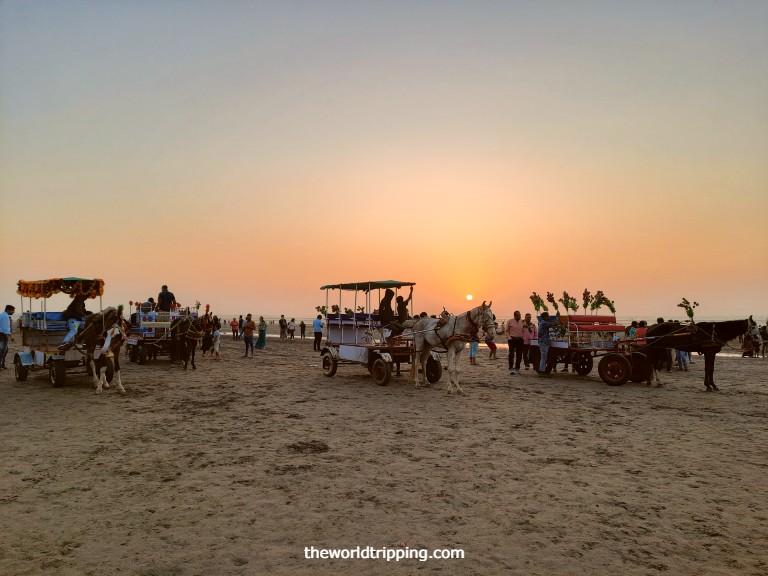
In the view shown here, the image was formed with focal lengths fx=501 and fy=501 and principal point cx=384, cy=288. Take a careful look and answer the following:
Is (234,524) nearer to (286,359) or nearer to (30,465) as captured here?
(30,465)

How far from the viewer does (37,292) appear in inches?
614

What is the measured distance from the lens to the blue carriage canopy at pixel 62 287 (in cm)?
1536

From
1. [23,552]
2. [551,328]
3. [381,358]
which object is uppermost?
[551,328]

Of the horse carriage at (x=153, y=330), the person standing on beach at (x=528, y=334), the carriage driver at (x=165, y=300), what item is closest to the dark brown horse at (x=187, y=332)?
the horse carriage at (x=153, y=330)

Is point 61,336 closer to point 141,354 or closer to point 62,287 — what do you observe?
point 62,287

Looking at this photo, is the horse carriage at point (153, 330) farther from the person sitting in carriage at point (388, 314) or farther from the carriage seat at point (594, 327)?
the carriage seat at point (594, 327)

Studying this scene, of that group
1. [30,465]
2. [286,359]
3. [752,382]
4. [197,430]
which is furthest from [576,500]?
[286,359]

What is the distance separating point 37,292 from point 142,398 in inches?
229

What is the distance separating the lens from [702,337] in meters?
14.5

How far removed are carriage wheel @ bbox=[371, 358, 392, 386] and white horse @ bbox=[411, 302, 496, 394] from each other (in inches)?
39.3

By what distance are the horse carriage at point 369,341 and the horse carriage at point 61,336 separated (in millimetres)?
6906

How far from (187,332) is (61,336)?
467 centimetres

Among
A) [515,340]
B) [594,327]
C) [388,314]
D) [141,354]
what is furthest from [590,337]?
[141,354]

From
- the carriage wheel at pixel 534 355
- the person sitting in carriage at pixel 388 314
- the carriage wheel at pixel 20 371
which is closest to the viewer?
the carriage wheel at pixel 20 371
